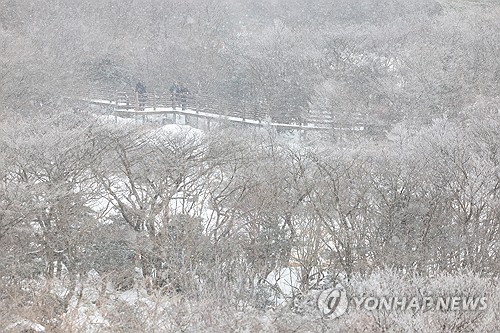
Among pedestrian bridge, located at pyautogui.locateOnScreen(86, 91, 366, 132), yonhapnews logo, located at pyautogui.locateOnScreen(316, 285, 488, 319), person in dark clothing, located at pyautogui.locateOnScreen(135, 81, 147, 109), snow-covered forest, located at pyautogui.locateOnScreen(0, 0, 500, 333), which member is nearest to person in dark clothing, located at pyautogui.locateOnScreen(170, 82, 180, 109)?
pedestrian bridge, located at pyautogui.locateOnScreen(86, 91, 366, 132)

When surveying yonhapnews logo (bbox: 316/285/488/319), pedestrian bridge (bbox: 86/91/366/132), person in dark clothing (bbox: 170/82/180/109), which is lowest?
yonhapnews logo (bbox: 316/285/488/319)

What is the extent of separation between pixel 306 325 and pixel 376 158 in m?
7.42

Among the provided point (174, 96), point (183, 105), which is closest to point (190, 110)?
point (183, 105)

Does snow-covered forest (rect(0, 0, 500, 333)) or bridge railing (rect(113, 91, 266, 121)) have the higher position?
bridge railing (rect(113, 91, 266, 121))

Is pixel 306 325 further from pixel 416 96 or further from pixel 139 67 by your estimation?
pixel 139 67

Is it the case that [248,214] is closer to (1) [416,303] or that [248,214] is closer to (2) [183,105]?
(1) [416,303]

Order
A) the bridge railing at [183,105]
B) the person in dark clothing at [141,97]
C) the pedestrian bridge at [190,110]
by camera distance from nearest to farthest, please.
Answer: the pedestrian bridge at [190,110] < the person in dark clothing at [141,97] < the bridge railing at [183,105]

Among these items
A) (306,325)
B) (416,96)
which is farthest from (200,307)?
(416,96)

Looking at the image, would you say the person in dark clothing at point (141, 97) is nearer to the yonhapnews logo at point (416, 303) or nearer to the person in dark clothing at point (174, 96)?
the person in dark clothing at point (174, 96)

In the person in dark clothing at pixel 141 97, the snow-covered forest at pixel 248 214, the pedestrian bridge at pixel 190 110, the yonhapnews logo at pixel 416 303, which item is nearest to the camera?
the yonhapnews logo at pixel 416 303

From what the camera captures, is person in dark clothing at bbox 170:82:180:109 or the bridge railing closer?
the bridge railing

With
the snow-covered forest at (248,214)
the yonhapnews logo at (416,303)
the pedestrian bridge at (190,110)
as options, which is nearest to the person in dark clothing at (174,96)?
the pedestrian bridge at (190,110)

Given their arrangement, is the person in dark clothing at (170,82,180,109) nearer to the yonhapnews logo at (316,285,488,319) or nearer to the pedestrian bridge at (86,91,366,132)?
the pedestrian bridge at (86,91,366,132)

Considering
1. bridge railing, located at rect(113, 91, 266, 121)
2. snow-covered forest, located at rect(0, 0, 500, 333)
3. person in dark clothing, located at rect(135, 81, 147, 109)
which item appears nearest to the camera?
snow-covered forest, located at rect(0, 0, 500, 333)
